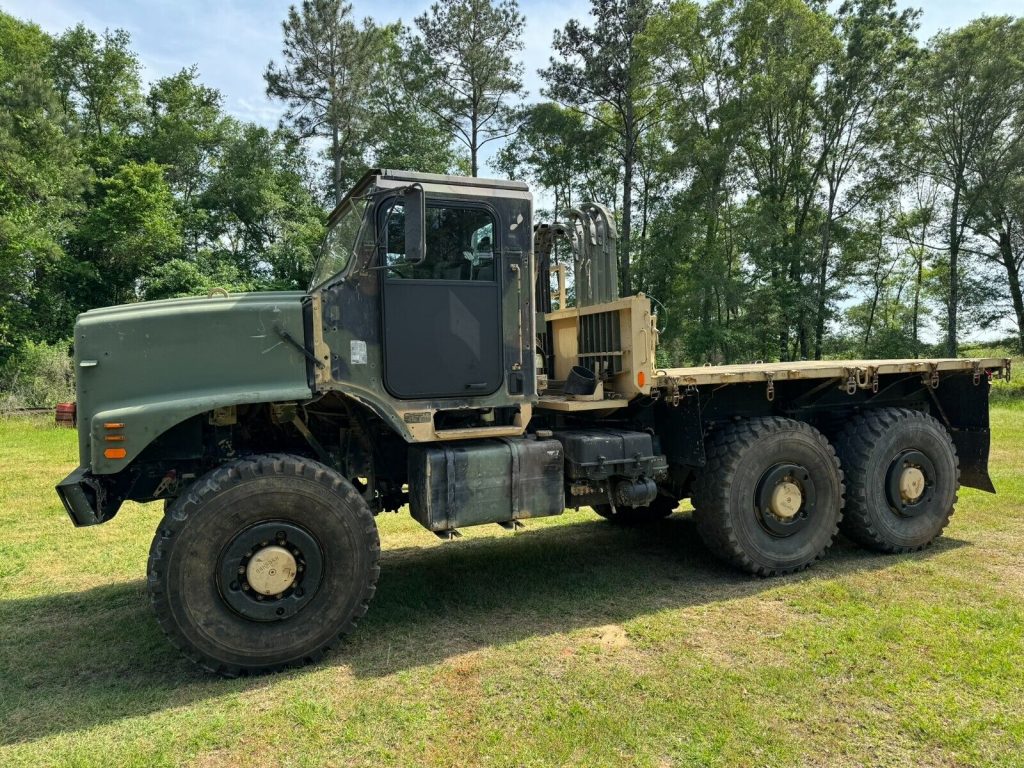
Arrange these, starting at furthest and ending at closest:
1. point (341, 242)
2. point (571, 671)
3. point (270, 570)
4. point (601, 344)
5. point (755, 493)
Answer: point (601, 344) < point (755, 493) < point (341, 242) < point (270, 570) < point (571, 671)

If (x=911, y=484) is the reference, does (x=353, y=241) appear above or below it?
above

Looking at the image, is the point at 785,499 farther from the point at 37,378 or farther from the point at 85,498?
the point at 37,378

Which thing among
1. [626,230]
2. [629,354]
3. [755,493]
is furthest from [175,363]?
[626,230]

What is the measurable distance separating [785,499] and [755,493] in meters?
0.25

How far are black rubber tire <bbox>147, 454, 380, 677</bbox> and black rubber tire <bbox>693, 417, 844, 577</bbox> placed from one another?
8.85 ft

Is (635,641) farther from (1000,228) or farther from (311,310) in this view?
(1000,228)

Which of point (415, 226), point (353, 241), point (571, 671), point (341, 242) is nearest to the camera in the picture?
point (571, 671)

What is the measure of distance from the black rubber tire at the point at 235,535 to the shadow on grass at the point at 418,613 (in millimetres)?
179

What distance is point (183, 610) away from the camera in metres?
3.82

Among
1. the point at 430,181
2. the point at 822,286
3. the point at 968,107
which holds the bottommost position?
the point at 430,181

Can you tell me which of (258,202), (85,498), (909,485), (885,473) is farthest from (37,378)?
(909,485)

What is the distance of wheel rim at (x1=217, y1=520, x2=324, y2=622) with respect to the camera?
393 cm

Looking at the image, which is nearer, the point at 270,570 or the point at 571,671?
the point at 571,671

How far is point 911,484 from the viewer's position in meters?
6.00
